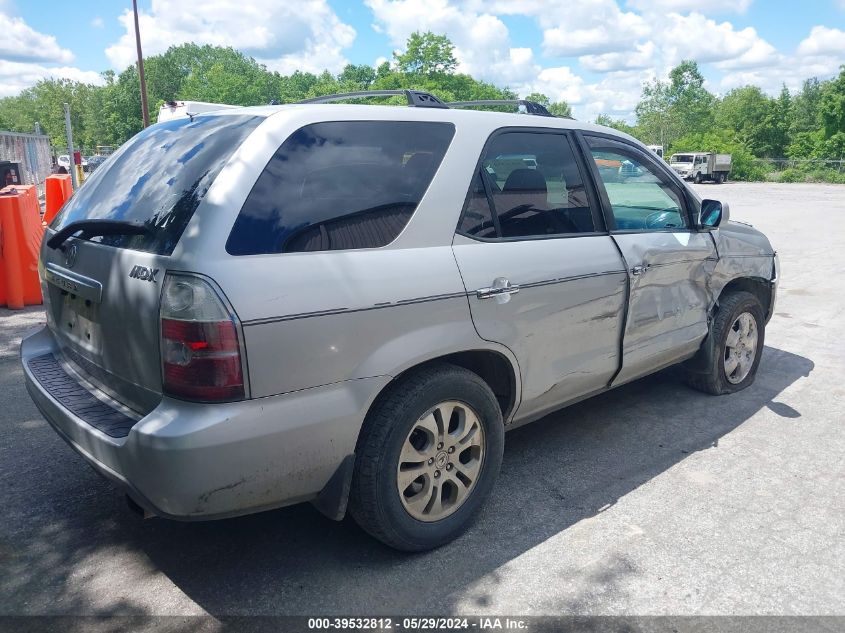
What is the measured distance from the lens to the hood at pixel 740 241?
4637 millimetres

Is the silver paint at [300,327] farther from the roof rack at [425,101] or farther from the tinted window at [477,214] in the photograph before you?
the roof rack at [425,101]

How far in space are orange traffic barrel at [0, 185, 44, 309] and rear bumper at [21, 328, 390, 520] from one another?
549cm

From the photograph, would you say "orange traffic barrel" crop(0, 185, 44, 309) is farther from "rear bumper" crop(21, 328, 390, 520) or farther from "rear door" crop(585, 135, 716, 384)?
"rear door" crop(585, 135, 716, 384)

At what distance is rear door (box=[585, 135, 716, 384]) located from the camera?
387 cm

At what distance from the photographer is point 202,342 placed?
2.32 metres

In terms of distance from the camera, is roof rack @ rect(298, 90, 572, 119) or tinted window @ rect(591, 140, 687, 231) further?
tinted window @ rect(591, 140, 687, 231)

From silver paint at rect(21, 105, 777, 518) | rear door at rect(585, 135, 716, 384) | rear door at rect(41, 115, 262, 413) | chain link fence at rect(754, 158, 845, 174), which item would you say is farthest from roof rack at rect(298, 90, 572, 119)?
chain link fence at rect(754, 158, 845, 174)

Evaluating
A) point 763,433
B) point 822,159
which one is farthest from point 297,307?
point 822,159

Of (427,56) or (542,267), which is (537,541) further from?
(427,56)

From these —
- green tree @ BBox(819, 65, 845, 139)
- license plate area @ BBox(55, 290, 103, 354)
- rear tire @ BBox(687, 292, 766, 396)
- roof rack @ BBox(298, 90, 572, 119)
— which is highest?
green tree @ BBox(819, 65, 845, 139)

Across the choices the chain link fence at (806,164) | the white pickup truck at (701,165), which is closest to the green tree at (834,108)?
the chain link fence at (806,164)

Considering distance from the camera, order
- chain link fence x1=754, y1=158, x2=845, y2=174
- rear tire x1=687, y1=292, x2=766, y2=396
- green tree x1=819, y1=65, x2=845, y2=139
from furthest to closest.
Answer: green tree x1=819, y1=65, x2=845, y2=139 < chain link fence x1=754, y1=158, x2=845, y2=174 < rear tire x1=687, y1=292, x2=766, y2=396

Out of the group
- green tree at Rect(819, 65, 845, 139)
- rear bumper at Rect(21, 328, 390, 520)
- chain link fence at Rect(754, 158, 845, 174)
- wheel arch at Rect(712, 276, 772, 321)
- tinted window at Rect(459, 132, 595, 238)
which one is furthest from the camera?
green tree at Rect(819, 65, 845, 139)

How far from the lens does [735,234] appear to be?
480cm
